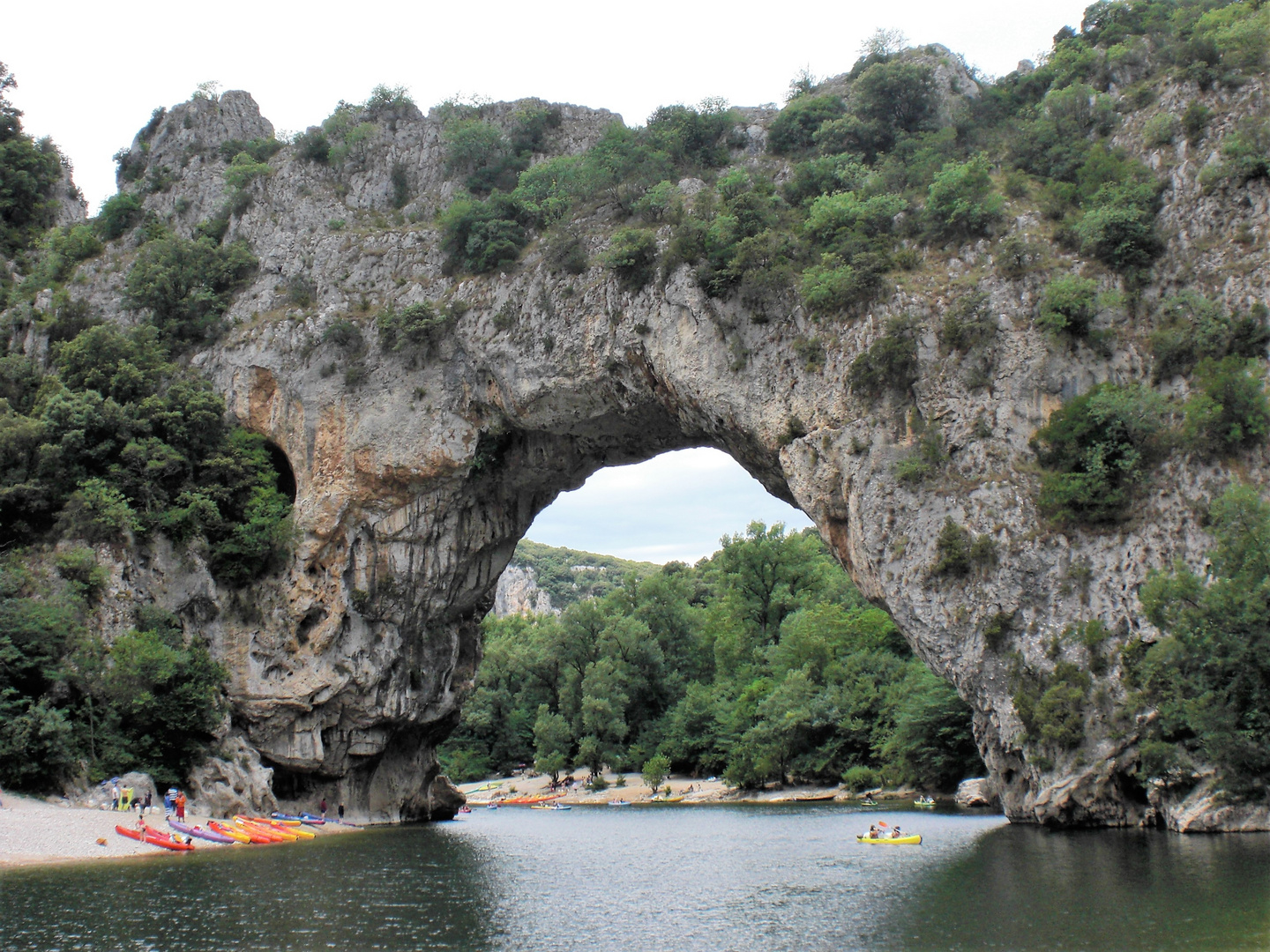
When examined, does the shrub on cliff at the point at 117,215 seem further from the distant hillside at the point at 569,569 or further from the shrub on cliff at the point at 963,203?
the distant hillside at the point at 569,569

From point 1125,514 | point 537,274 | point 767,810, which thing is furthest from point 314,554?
point 1125,514

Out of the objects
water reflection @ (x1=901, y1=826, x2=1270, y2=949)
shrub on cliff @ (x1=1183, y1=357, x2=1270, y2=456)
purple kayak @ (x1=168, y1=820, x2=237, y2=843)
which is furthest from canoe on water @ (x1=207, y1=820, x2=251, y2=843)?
shrub on cliff @ (x1=1183, y1=357, x2=1270, y2=456)

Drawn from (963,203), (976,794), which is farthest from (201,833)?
(963,203)

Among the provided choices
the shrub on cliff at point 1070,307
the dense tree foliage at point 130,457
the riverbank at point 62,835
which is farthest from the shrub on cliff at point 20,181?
the shrub on cliff at point 1070,307

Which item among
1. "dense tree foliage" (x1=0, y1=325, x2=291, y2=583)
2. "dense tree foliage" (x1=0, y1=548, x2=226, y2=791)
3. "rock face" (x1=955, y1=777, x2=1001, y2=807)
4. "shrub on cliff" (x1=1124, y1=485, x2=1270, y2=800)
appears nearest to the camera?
"shrub on cliff" (x1=1124, y1=485, x2=1270, y2=800)

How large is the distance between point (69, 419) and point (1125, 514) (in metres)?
32.6

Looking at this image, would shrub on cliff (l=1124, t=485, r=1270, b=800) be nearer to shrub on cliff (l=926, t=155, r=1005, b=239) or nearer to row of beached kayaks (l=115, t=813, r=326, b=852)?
shrub on cliff (l=926, t=155, r=1005, b=239)

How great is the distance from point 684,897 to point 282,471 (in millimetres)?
26671

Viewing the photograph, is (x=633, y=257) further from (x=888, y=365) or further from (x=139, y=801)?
(x=139, y=801)

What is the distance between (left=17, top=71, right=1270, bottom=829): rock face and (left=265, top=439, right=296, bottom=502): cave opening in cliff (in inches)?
56.8

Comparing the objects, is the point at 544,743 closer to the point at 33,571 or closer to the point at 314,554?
the point at 314,554

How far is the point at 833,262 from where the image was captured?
29984mm

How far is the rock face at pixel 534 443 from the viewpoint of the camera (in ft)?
83.0

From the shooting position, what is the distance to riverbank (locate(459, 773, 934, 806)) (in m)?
42.1
